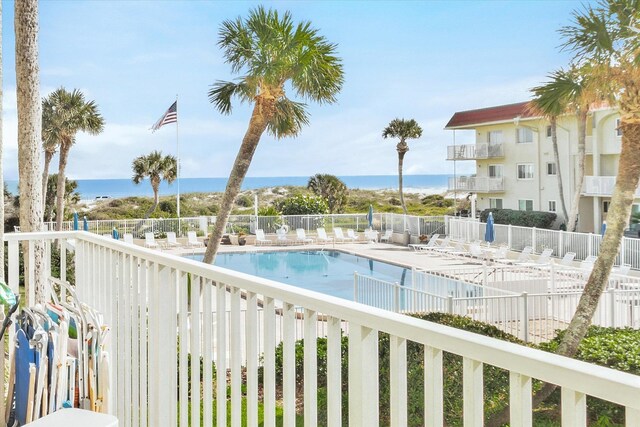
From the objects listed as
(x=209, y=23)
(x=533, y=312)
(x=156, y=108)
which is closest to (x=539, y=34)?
(x=209, y=23)

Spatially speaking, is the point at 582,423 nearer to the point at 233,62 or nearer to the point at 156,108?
the point at 233,62

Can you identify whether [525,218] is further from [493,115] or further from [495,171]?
[493,115]

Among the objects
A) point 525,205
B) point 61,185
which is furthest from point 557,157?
point 61,185

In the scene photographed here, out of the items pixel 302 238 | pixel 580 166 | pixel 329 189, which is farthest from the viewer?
pixel 329 189

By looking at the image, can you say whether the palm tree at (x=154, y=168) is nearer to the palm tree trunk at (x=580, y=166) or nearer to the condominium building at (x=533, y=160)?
the condominium building at (x=533, y=160)

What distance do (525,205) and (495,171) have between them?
89.1 inches

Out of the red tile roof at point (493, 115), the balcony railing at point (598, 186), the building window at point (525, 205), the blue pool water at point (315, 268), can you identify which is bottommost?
the blue pool water at point (315, 268)

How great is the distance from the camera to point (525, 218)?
25.3 m

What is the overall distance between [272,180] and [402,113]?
26224 mm

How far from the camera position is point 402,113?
66.7 meters

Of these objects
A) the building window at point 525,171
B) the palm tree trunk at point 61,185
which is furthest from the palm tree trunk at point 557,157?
the palm tree trunk at point 61,185

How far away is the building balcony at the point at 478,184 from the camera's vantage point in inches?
1094

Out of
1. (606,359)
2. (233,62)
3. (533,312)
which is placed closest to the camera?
(606,359)

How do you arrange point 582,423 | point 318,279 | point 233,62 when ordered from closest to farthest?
1. point 582,423
2. point 233,62
3. point 318,279
